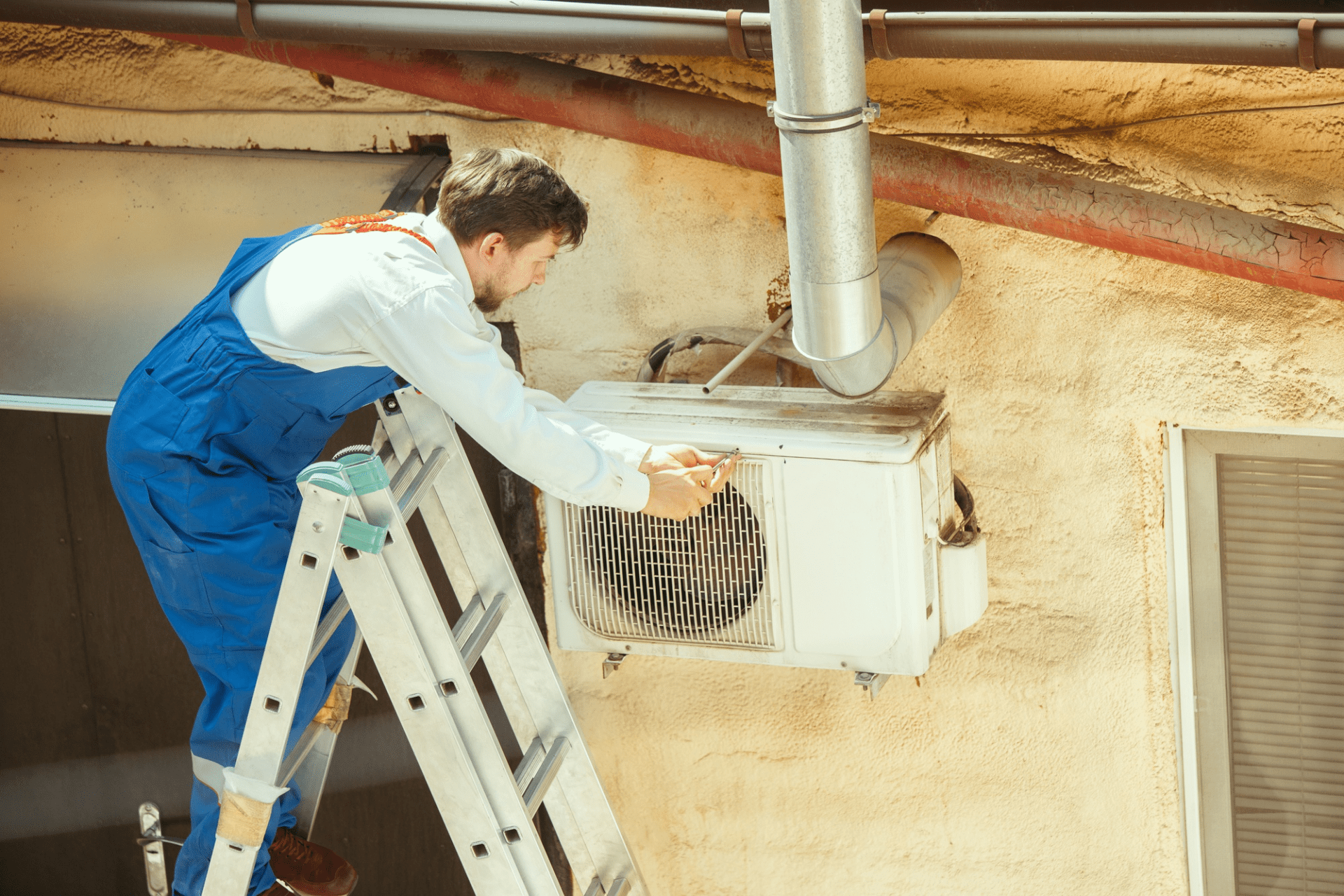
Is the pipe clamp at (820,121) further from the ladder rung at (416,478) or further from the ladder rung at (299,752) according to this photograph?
the ladder rung at (299,752)

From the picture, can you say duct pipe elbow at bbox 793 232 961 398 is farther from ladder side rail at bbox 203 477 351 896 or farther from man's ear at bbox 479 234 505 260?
ladder side rail at bbox 203 477 351 896

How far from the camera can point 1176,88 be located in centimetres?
239

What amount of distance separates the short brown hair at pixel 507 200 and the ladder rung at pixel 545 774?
939 millimetres

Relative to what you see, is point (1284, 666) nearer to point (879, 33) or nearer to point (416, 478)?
point (879, 33)

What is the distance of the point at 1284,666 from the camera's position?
2.71 metres

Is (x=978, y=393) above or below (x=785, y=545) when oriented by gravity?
above

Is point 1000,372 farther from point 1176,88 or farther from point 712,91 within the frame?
point 712,91

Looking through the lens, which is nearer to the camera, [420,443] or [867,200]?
[867,200]

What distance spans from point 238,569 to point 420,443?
382 millimetres

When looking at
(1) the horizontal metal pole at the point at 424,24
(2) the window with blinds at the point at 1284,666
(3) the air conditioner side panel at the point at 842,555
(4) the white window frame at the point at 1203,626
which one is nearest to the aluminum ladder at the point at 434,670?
(3) the air conditioner side panel at the point at 842,555

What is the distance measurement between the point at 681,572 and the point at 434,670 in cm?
59

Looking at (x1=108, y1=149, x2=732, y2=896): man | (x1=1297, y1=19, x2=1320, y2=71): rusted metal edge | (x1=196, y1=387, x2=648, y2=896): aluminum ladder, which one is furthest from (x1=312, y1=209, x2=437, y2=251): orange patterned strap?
(x1=1297, y1=19, x2=1320, y2=71): rusted metal edge

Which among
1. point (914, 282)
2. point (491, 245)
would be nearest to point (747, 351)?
point (914, 282)

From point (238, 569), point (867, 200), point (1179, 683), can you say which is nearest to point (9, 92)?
point (238, 569)
